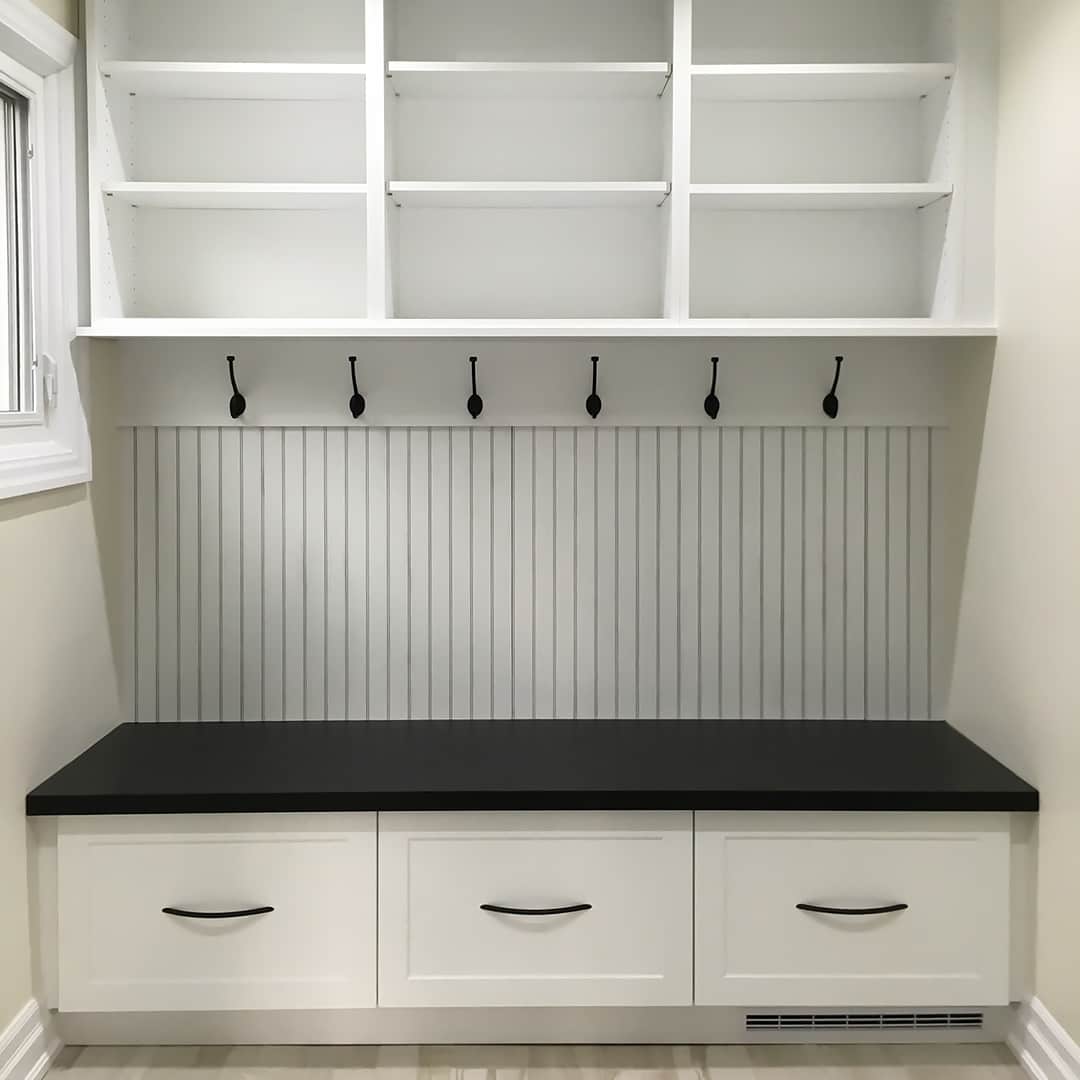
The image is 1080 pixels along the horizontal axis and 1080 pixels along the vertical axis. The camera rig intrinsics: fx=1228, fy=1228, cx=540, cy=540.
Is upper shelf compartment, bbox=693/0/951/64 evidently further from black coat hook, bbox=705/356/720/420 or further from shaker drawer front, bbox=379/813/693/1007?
shaker drawer front, bbox=379/813/693/1007

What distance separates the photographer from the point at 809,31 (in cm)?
284

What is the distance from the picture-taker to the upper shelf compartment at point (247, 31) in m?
2.79

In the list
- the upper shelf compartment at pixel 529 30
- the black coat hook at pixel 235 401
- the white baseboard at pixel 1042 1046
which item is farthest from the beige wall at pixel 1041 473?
the black coat hook at pixel 235 401

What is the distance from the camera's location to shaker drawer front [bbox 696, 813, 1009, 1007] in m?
2.42

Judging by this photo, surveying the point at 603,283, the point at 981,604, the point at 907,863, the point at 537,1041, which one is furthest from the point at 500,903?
the point at 603,283

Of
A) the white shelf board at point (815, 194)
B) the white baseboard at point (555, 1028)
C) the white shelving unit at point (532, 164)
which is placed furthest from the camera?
the white shelving unit at point (532, 164)

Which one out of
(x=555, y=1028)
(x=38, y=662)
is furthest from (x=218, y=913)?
(x=555, y=1028)

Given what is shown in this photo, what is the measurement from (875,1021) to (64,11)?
265 centimetres

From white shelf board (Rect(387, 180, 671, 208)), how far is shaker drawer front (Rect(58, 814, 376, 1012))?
51.1 inches

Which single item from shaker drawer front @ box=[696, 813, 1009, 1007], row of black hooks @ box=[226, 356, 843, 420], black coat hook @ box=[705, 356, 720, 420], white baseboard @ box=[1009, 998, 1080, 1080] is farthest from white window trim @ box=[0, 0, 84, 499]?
white baseboard @ box=[1009, 998, 1080, 1080]

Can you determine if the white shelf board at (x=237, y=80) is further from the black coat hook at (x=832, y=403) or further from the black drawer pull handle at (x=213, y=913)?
the black drawer pull handle at (x=213, y=913)

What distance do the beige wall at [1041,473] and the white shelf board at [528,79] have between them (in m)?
0.75

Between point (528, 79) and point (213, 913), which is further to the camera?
point (528, 79)

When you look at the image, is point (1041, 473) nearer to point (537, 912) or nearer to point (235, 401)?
point (537, 912)
